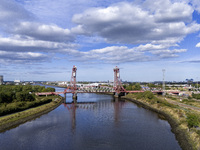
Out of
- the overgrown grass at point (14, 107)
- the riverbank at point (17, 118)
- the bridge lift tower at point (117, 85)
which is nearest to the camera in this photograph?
the riverbank at point (17, 118)

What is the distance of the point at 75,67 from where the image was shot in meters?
85.8

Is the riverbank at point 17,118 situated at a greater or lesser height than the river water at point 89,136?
greater

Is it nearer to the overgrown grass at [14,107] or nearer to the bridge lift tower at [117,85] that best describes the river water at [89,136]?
the overgrown grass at [14,107]

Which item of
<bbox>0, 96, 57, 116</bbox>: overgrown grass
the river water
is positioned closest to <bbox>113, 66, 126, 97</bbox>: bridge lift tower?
<bbox>0, 96, 57, 116</bbox>: overgrown grass

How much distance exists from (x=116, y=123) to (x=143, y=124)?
598 centimetres

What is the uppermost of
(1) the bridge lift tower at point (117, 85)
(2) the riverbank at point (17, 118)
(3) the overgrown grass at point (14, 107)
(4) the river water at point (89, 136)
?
(1) the bridge lift tower at point (117, 85)

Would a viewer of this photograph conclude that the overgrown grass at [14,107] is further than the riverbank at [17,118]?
Yes

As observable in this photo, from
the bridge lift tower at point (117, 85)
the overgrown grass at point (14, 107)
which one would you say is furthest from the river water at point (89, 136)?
the bridge lift tower at point (117, 85)

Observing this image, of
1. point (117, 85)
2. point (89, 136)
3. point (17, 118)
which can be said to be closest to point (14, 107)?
point (17, 118)

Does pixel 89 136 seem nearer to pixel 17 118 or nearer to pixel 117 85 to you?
pixel 17 118

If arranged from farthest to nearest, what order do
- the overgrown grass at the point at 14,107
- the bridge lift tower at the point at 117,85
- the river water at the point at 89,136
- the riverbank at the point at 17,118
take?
the bridge lift tower at the point at 117,85 < the overgrown grass at the point at 14,107 < the riverbank at the point at 17,118 < the river water at the point at 89,136

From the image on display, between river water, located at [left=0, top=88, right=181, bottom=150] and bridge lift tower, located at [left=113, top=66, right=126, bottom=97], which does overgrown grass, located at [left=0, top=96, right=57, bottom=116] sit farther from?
bridge lift tower, located at [left=113, top=66, right=126, bottom=97]

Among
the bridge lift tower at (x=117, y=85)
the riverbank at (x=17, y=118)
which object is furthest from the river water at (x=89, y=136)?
the bridge lift tower at (x=117, y=85)

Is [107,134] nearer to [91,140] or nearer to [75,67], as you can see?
[91,140]
